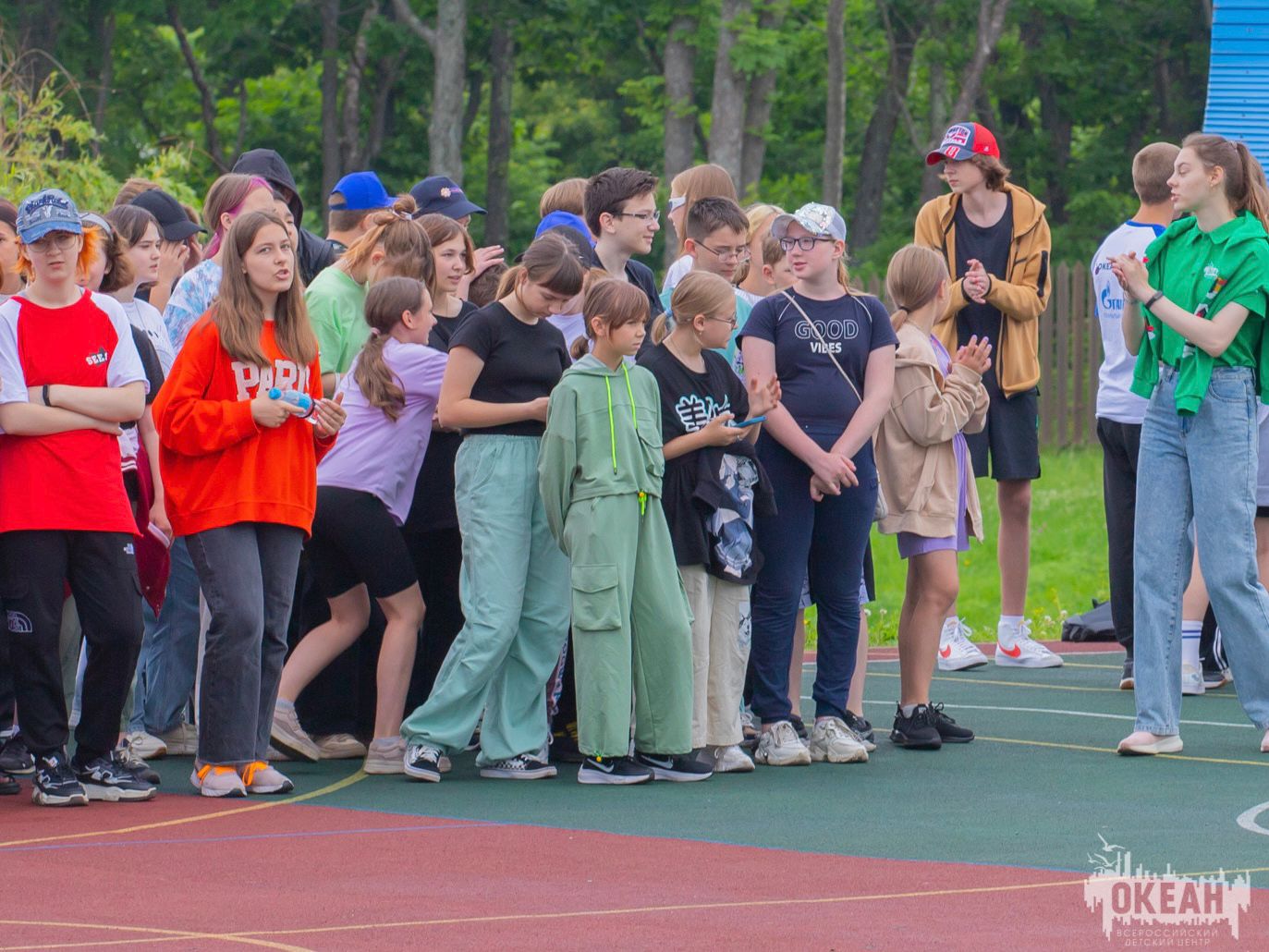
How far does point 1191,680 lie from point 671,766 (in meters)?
3.26

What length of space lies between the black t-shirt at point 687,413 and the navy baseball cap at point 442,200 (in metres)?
1.88

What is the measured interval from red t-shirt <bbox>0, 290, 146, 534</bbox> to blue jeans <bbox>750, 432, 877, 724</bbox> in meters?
2.46

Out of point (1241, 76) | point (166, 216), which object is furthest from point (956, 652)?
point (1241, 76)

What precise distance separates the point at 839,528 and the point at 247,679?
237cm

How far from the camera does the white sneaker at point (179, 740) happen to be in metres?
8.79

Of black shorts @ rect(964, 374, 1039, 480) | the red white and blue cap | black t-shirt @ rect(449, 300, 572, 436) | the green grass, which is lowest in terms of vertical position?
the green grass

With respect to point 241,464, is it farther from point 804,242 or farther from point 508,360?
point 804,242

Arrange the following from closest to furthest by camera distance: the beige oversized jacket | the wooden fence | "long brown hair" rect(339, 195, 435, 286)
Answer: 1. "long brown hair" rect(339, 195, 435, 286)
2. the beige oversized jacket
3. the wooden fence

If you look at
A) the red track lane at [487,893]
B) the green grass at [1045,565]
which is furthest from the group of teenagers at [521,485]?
the green grass at [1045,565]

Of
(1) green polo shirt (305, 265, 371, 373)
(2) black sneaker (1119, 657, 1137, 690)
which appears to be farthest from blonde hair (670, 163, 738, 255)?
(2) black sneaker (1119, 657, 1137, 690)

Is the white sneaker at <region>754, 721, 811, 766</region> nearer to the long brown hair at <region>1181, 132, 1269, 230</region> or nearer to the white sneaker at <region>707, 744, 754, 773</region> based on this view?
the white sneaker at <region>707, 744, 754, 773</region>

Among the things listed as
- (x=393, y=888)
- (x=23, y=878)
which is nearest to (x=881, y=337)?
(x=393, y=888)

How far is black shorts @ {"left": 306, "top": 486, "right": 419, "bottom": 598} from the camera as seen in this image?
26.8 ft

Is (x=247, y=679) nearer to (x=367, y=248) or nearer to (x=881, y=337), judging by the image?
(x=367, y=248)
